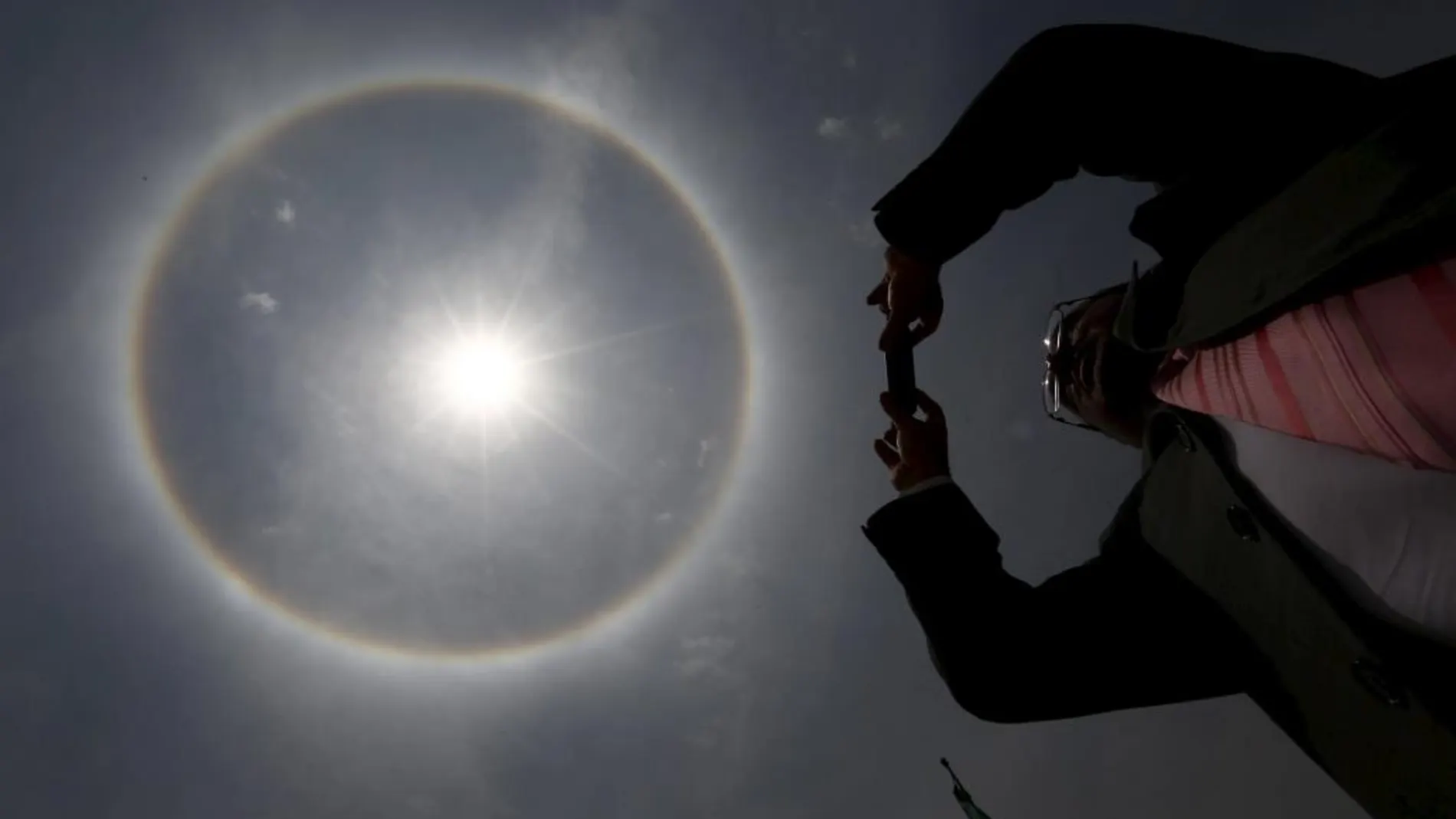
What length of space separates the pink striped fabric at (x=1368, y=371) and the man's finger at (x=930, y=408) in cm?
94

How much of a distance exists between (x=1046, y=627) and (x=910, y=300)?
3.80 feet

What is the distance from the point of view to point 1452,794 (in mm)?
1622

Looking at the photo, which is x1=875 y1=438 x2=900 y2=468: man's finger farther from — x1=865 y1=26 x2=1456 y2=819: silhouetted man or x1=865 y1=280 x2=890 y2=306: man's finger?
x1=865 y1=280 x2=890 y2=306: man's finger

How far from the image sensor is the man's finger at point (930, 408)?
2.80 m

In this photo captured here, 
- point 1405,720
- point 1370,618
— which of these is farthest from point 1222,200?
point 1405,720

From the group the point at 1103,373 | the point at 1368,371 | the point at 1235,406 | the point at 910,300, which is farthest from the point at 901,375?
the point at 1368,371

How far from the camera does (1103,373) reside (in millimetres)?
2965

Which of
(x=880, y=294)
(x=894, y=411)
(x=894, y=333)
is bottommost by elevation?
(x=894, y=411)

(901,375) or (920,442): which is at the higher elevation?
(901,375)

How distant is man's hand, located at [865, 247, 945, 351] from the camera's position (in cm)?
268

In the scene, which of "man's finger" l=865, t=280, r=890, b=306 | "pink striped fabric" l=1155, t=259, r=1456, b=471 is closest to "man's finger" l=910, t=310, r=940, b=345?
"man's finger" l=865, t=280, r=890, b=306

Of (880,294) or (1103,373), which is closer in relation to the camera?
(880,294)

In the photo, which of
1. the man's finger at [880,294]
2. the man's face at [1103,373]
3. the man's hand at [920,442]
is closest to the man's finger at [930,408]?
the man's hand at [920,442]

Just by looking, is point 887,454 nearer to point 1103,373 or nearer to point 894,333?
point 894,333
